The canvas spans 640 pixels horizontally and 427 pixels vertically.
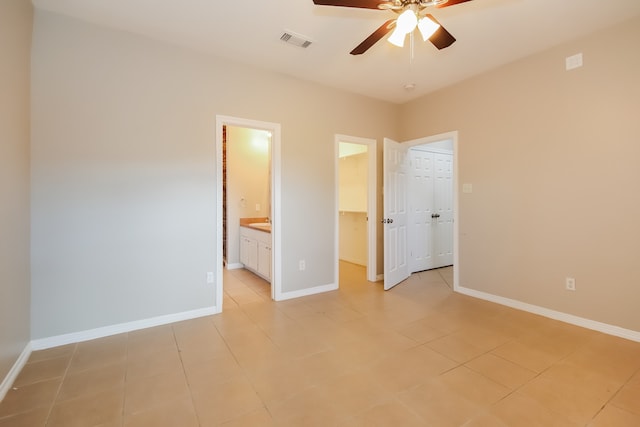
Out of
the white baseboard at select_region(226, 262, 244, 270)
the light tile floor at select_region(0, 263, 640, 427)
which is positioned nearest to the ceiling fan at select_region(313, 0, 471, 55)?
the light tile floor at select_region(0, 263, 640, 427)

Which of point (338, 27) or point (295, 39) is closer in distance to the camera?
point (338, 27)

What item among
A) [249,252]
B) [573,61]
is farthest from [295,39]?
[249,252]

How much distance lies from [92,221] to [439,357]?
308 cm

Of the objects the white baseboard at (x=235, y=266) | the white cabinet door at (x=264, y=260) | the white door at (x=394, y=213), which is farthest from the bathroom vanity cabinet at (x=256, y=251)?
the white door at (x=394, y=213)

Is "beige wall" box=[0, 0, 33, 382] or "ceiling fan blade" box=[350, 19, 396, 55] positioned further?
"ceiling fan blade" box=[350, 19, 396, 55]

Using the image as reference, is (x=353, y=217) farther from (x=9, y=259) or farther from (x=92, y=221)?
(x=9, y=259)

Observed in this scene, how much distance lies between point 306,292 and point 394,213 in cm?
164

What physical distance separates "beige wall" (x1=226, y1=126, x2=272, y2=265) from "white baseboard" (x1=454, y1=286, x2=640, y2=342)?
12.0 feet

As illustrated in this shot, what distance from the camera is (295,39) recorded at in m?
2.76

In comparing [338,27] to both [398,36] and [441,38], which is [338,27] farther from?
[441,38]

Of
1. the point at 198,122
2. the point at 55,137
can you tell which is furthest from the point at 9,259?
the point at 198,122

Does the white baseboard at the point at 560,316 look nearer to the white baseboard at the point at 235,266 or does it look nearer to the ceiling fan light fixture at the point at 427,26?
the ceiling fan light fixture at the point at 427,26

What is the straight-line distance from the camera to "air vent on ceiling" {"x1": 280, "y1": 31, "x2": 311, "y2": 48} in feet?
8.79

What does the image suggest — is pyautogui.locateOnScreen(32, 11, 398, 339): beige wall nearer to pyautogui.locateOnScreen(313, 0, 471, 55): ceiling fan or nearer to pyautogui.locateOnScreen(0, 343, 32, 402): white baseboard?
pyautogui.locateOnScreen(0, 343, 32, 402): white baseboard
